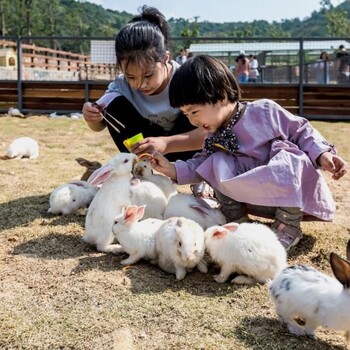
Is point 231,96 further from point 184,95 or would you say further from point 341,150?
point 341,150

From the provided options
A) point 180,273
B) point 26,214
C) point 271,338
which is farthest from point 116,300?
point 26,214

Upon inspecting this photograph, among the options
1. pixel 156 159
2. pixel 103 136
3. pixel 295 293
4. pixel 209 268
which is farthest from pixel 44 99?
pixel 295 293

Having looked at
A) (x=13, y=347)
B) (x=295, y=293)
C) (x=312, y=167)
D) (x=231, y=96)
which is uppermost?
(x=231, y=96)

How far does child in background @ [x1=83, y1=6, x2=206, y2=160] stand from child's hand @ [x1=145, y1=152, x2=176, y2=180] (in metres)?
0.12

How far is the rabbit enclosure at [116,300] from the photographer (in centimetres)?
181

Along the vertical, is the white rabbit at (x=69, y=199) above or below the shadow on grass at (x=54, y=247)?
above

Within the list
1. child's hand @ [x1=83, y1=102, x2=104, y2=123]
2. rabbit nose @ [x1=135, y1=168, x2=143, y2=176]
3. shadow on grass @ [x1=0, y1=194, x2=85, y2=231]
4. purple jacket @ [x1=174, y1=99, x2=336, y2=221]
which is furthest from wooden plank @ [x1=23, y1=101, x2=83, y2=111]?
purple jacket @ [x1=174, y1=99, x2=336, y2=221]

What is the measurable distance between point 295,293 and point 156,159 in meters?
1.31

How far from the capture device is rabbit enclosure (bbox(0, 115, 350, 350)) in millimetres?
1814

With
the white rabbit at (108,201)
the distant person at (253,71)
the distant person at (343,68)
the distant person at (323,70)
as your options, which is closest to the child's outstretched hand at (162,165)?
the white rabbit at (108,201)

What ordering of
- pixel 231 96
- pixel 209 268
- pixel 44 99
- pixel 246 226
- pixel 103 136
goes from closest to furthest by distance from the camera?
pixel 246 226, pixel 209 268, pixel 231 96, pixel 103 136, pixel 44 99

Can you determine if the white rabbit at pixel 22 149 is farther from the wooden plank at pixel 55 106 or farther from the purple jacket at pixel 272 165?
the wooden plank at pixel 55 106

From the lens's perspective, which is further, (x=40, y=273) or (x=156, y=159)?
(x=156, y=159)

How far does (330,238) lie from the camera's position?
290 centimetres
